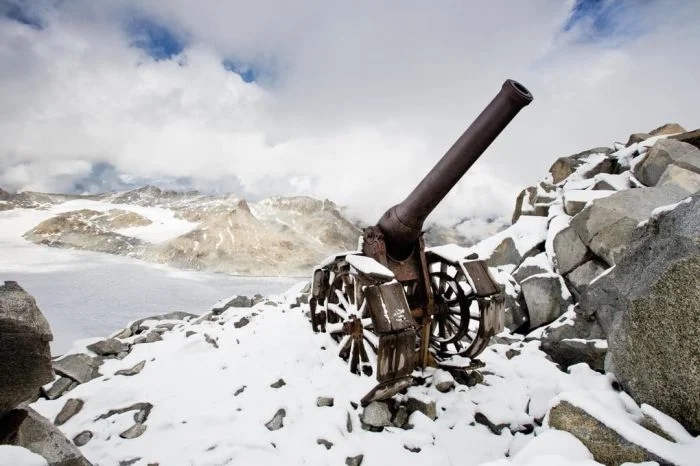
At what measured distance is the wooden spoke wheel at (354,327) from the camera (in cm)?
525

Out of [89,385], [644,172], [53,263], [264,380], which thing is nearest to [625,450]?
[264,380]

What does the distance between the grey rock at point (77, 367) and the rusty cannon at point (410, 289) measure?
15.5ft

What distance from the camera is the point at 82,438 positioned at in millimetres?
4562

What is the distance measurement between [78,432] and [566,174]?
15.6 metres

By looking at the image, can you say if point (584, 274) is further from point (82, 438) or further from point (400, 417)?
point (82, 438)

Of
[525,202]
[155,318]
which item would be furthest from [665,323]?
[155,318]

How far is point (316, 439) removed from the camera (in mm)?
4211

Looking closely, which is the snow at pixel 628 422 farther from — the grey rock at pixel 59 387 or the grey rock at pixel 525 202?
the grey rock at pixel 525 202

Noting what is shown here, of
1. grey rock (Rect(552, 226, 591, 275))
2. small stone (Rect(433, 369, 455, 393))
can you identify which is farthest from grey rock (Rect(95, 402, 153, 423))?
grey rock (Rect(552, 226, 591, 275))

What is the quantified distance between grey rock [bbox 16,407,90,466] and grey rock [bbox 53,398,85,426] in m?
2.66

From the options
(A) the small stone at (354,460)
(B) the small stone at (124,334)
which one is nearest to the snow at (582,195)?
(A) the small stone at (354,460)

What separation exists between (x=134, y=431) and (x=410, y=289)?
15.5 ft

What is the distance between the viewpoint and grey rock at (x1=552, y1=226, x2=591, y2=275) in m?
7.50

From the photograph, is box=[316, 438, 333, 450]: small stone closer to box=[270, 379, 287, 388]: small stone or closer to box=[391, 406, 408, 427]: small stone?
box=[391, 406, 408, 427]: small stone
